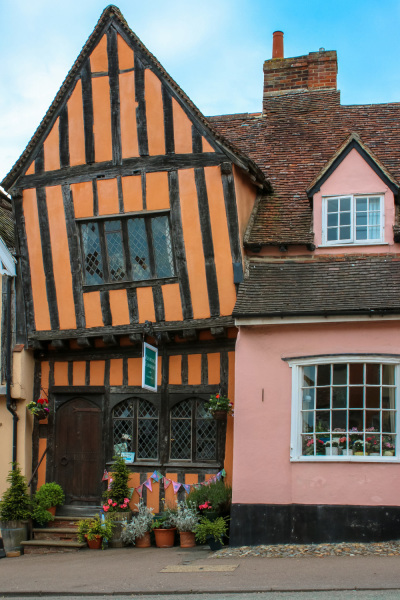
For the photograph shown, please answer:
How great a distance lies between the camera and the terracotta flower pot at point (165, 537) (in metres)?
12.5

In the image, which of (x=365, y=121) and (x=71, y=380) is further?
(x=365, y=121)

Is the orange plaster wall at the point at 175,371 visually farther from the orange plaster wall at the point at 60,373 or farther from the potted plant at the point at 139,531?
the potted plant at the point at 139,531

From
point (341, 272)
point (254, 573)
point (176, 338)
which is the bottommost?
point (254, 573)

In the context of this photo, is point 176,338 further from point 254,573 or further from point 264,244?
point 254,573

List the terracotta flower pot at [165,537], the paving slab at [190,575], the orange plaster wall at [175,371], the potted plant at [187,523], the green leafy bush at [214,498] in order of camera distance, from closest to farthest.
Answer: the paving slab at [190,575], the potted plant at [187,523], the green leafy bush at [214,498], the terracotta flower pot at [165,537], the orange plaster wall at [175,371]

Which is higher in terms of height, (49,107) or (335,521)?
(49,107)

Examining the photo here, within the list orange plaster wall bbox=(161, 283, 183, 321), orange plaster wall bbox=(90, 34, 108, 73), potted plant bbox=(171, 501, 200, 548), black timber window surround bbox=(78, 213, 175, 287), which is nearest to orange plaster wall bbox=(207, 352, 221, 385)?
orange plaster wall bbox=(161, 283, 183, 321)

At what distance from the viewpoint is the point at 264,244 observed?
13.3 m

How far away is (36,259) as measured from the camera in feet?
46.3

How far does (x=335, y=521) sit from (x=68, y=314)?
5714 millimetres

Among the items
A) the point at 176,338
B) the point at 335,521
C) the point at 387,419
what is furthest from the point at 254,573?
the point at 176,338

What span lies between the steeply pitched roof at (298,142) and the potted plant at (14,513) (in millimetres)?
5625

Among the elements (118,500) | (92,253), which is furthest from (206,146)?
(118,500)

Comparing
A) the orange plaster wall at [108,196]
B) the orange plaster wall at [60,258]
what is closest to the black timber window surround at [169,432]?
the orange plaster wall at [60,258]
